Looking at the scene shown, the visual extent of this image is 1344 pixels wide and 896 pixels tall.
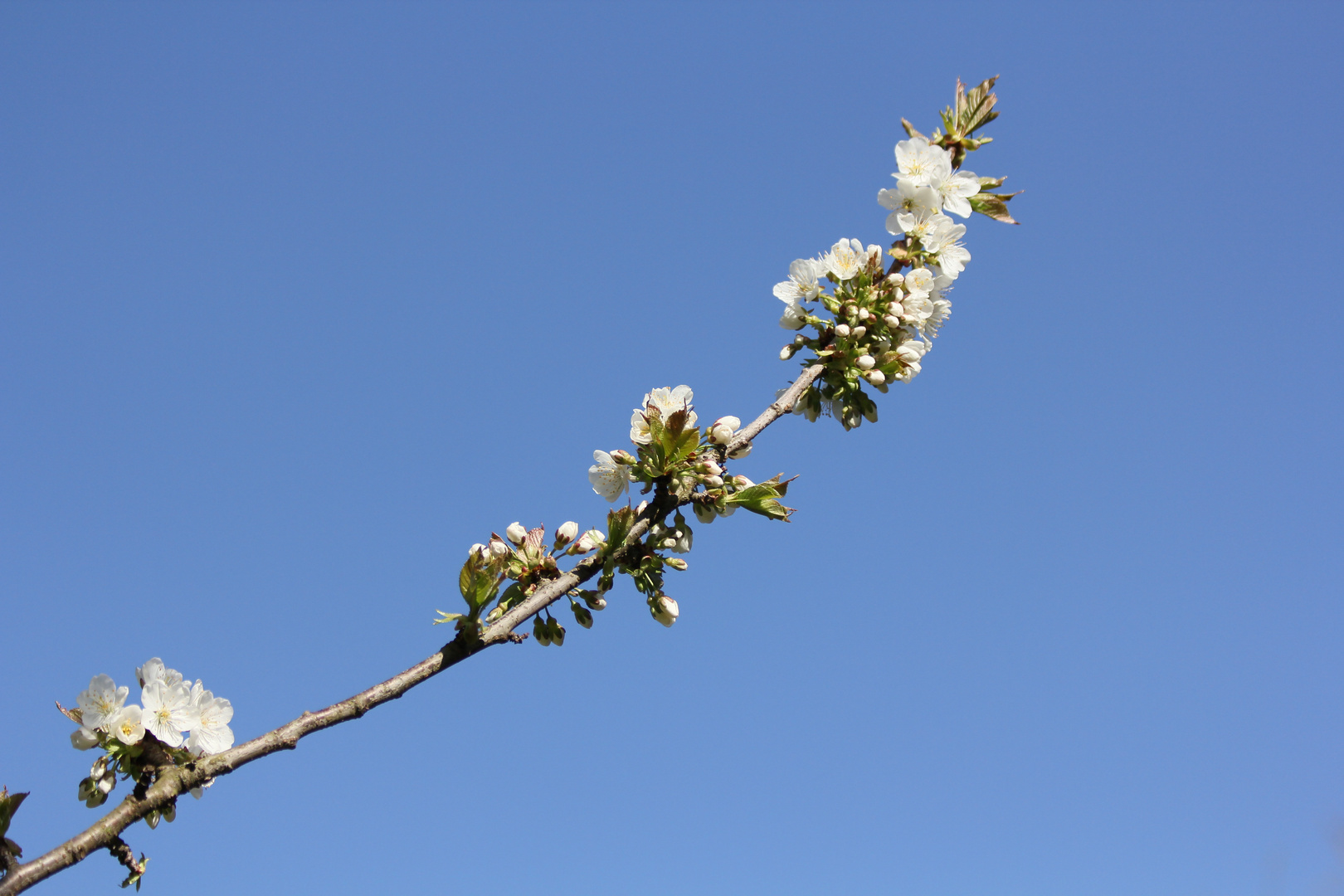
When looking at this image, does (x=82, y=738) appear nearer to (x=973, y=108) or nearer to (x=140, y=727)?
(x=140, y=727)

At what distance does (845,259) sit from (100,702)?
2.59 meters

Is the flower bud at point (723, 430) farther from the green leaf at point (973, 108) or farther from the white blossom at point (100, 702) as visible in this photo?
the white blossom at point (100, 702)

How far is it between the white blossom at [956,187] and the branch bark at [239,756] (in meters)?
2.00

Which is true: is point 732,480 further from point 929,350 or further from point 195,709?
point 195,709

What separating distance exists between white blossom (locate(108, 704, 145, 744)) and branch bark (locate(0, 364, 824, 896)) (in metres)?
0.13

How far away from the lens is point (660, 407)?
2.75m

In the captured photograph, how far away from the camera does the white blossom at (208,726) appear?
2.39m

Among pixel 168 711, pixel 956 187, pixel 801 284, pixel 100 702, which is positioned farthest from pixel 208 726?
pixel 956 187

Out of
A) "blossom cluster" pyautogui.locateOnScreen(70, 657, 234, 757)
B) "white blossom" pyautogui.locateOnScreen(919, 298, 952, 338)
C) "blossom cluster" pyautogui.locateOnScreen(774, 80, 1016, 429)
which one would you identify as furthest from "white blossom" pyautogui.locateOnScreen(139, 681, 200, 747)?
"white blossom" pyautogui.locateOnScreen(919, 298, 952, 338)

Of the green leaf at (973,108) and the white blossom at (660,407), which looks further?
the green leaf at (973,108)

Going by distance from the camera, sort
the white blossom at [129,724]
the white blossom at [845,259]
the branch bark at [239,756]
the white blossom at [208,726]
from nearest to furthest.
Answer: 1. the branch bark at [239,756]
2. the white blossom at [129,724]
3. the white blossom at [208,726]
4. the white blossom at [845,259]

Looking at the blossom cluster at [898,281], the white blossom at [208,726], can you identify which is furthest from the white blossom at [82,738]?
the blossom cluster at [898,281]

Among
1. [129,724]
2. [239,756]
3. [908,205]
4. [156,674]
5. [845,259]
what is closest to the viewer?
[239,756]

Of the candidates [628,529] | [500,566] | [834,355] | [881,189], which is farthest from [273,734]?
[881,189]
